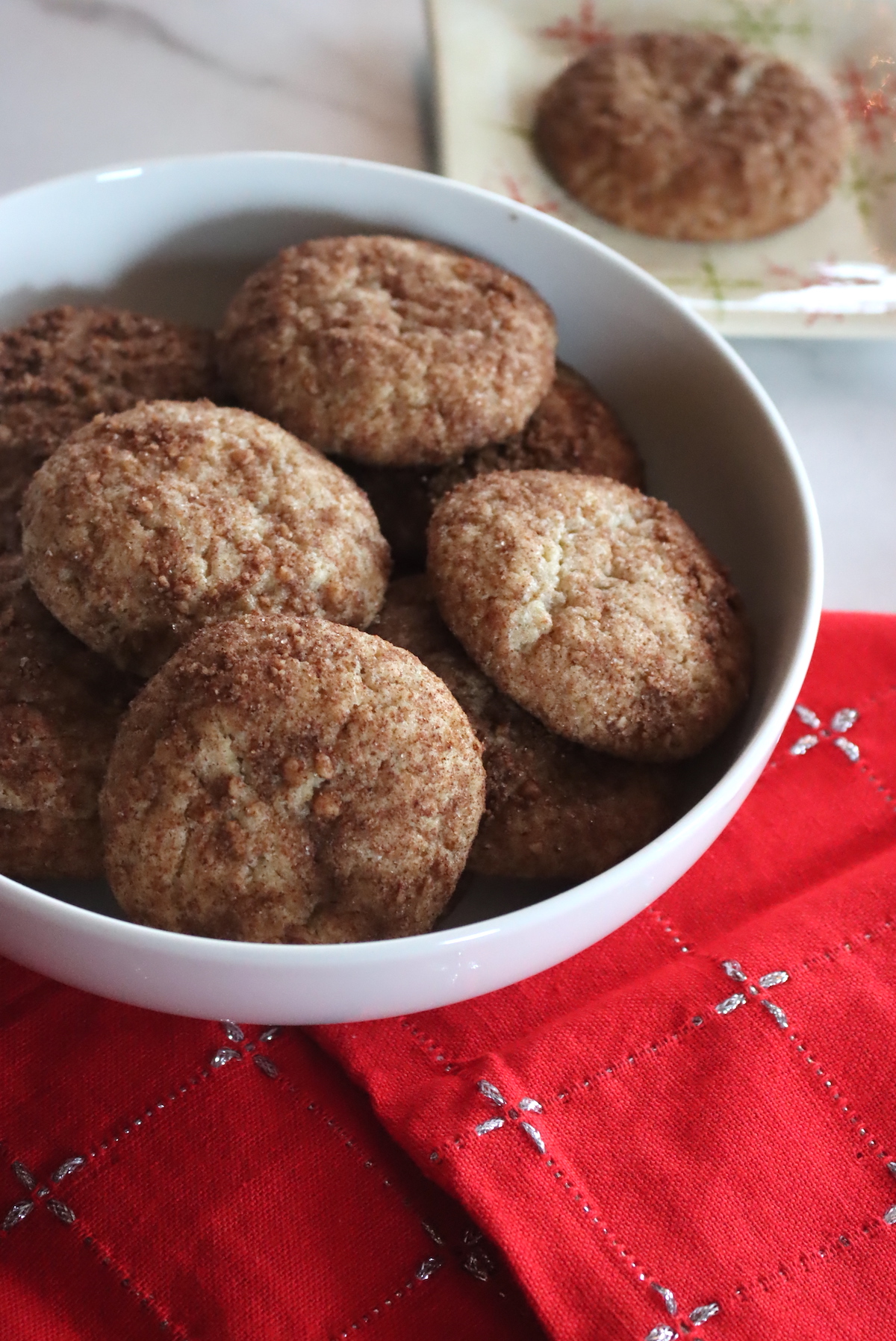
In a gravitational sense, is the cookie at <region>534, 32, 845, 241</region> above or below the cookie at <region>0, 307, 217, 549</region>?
below

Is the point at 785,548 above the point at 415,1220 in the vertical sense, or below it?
above

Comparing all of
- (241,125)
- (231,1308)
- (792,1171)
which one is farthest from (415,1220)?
(241,125)

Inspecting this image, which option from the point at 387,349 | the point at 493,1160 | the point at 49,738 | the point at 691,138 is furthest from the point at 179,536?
the point at 691,138

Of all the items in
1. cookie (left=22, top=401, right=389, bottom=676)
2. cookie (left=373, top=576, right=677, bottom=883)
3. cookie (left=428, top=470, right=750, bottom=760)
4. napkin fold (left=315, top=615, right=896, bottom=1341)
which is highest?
cookie (left=22, top=401, right=389, bottom=676)

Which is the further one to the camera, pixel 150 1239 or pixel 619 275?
pixel 619 275

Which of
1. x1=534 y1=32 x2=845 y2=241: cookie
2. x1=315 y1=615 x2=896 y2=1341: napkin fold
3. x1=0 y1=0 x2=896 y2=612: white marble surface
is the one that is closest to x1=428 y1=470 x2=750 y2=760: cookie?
x1=315 y1=615 x2=896 y2=1341: napkin fold

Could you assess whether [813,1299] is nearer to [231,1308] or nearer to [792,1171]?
[792,1171]

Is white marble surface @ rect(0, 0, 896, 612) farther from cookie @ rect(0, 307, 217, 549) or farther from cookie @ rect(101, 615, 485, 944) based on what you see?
cookie @ rect(101, 615, 485, 944)

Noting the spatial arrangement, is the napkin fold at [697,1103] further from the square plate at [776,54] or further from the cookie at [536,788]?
the square plate at [776,54]
